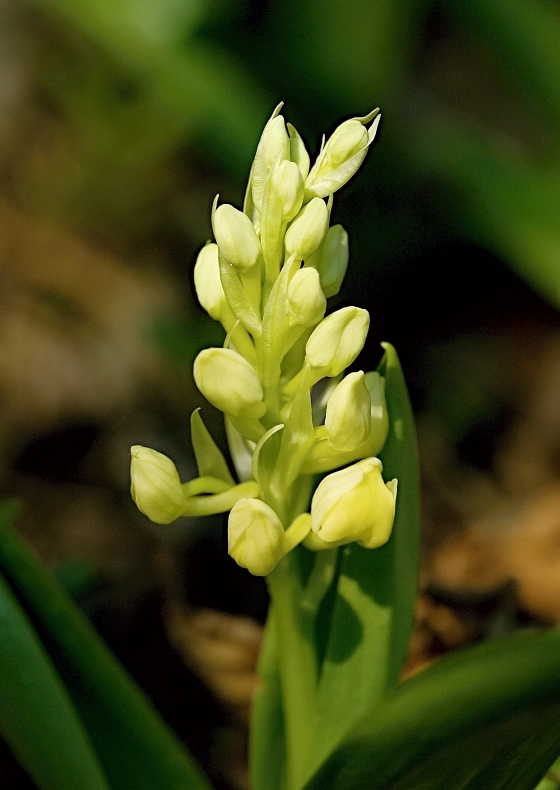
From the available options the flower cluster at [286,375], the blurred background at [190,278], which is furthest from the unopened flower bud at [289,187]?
the blurred background at [190,278]

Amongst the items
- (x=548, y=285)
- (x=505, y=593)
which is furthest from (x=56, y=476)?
(x=548, y=285)

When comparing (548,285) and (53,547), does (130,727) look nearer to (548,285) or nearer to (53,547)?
(53,547)

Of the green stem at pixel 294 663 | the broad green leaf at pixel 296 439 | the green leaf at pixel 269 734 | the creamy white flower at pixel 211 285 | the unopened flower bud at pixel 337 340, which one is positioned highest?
the creamy white flower at pixel 211 285

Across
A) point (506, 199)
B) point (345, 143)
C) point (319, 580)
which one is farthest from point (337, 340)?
point (506, 199)

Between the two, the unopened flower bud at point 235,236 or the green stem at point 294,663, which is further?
the green stem at point 294,663

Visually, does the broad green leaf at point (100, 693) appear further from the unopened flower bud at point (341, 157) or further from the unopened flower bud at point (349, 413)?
the unopened flower bud at point (341, 157)
